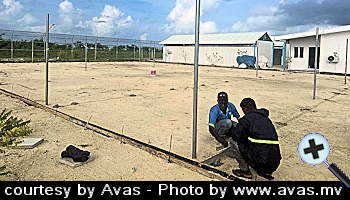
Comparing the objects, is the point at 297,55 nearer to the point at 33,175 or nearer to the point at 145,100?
the point at 145,100

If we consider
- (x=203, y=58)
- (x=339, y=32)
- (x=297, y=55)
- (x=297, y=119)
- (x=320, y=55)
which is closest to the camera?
(x=297, y=119)

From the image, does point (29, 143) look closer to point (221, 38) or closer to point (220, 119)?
point (220, 119)

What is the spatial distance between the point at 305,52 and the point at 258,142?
2517cm

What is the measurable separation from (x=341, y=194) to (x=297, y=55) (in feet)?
85.1

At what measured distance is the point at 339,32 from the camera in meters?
22.5

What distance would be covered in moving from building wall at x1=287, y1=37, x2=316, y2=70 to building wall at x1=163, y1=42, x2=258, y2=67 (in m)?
4.70

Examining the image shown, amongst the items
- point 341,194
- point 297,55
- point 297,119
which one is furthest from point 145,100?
point 297,55

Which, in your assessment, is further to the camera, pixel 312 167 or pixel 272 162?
pixel 312 167

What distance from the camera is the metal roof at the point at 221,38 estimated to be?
107 ft

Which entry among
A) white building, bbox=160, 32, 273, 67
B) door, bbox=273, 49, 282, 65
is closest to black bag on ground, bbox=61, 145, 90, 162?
white building, bbox=160, 32, 273, 67

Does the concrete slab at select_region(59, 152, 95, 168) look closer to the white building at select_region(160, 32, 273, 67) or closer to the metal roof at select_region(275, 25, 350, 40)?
the metal roof at select_region(275, 25, 350, 40)

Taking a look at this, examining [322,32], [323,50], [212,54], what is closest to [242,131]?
[322,32]

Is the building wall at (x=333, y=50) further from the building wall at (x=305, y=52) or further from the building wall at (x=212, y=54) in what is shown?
the building wall at (x=212, y=54)

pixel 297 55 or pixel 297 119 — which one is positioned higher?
pixel 297 55
